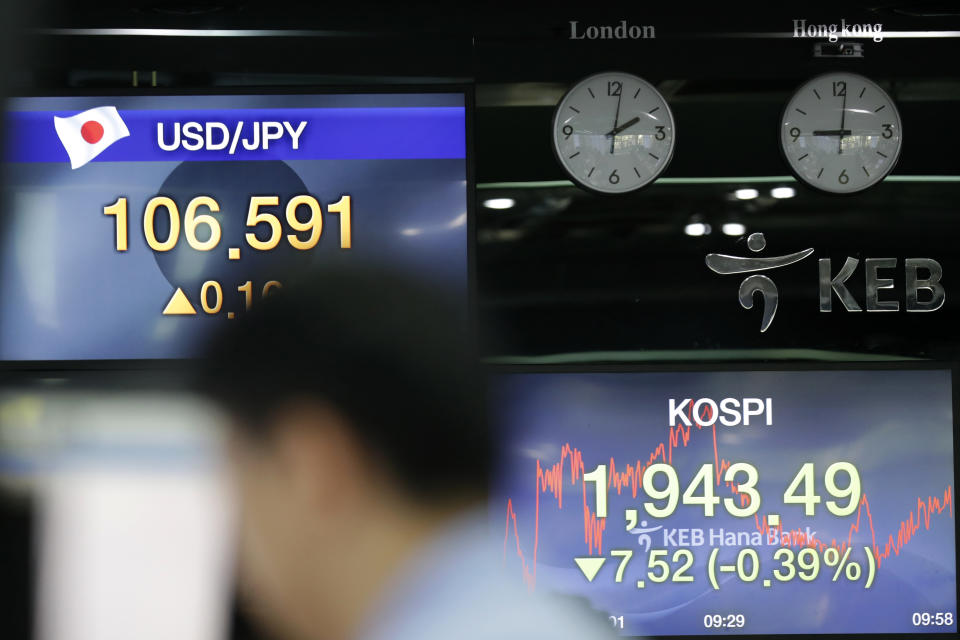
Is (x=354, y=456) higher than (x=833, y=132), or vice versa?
(x=833, y=132)

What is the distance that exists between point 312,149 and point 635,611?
5.90 ft

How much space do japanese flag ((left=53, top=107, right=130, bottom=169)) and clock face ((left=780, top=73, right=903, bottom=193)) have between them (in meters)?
2.17

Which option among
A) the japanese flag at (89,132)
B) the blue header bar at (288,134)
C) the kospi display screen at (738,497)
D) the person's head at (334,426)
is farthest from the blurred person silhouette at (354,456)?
the japanese flag at (89,132)

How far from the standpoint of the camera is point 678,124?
3.61 m

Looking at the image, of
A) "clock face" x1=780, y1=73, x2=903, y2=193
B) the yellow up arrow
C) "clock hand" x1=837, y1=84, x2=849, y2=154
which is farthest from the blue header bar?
"clock hand" x1=837, y1=84, x2=849, y2=154

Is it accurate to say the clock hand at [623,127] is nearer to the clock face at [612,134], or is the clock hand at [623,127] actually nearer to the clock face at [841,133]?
the clock face at [612,134]

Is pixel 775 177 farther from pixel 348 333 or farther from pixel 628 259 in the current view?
pixel 348 333

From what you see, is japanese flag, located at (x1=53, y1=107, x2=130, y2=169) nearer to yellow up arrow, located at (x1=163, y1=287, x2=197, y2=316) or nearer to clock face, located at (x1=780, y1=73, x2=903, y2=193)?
yellow up arrow, located at (x1=163, y1=287, x2=197, y2=316)

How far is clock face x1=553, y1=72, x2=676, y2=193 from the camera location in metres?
3.57

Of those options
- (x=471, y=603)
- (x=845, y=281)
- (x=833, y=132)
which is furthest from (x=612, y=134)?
(x=471, y=603)

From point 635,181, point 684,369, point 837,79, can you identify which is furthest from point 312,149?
point 837,79

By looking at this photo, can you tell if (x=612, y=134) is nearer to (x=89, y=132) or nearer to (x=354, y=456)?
(x=89, y=132)

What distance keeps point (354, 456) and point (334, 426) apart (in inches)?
1.1

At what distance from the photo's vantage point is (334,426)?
779mm
